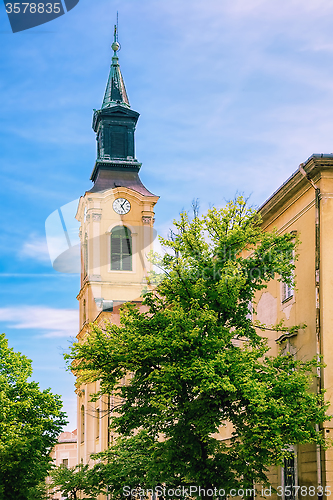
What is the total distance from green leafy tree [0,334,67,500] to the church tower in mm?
17884

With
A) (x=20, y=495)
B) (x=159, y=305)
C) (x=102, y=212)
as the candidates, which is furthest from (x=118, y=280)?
(x=159, y=305)

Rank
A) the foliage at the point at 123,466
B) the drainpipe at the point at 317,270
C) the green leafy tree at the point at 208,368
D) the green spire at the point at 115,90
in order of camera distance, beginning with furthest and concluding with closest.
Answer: the green spire at the point at 115,90 < the foliage at the point at 123,466 < the drainpipe at the point at 317,270 < the green leafy tree at the point at 208,368

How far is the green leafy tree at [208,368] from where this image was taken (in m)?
18.6

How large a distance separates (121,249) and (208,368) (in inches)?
1436

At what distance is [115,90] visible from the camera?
59.0 meters

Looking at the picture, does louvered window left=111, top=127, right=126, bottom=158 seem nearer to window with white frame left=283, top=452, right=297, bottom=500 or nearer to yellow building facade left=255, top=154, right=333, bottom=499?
yellow building facade left=255, top=154, right=333, bottom=499

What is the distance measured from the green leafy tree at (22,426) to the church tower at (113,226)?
17.9 m

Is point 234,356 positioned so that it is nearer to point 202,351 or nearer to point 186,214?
point 202,351

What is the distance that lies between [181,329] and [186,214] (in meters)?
3.78

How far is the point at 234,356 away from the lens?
62.9 feet

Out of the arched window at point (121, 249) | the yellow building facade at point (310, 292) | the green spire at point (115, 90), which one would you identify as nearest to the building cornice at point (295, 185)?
the yellow building facade at point (310, 292)

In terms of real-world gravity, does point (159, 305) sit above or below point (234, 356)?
above

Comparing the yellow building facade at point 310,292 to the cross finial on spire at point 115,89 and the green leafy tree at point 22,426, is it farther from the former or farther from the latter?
the cross finial on spire at point 115,89

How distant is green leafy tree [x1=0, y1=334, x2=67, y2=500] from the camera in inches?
1231
